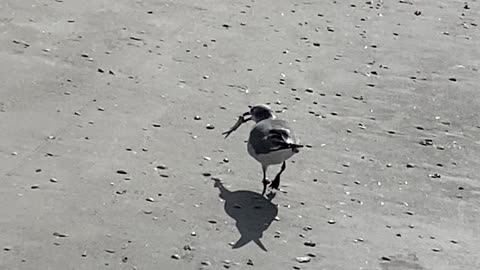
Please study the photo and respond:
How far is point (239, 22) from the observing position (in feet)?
24.9

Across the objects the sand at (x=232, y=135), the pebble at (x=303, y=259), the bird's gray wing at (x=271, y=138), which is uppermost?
the bird's gray wing at (x=271, y=138)

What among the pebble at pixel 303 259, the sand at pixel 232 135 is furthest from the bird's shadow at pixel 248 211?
the pebble at pixel 303 259

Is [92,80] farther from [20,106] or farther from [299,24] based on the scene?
[299,24]

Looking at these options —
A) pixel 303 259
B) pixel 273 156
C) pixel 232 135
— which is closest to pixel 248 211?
pixel 273 156

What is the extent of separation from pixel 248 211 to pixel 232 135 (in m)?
0.87

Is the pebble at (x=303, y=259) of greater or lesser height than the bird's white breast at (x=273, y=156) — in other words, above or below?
below

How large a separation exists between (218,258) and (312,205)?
73cm

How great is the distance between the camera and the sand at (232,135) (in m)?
4.84

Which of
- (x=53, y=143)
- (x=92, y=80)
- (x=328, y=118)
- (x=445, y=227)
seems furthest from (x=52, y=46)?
(x=445, y=227)

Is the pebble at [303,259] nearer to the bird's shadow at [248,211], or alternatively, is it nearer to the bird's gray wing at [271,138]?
the bird's shadow at [248,211]

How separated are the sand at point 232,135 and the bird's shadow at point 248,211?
Answer: 0.01 meters

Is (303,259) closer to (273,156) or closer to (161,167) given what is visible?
(273,156)

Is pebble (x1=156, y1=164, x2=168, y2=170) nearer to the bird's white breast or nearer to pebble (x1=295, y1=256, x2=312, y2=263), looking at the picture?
the bird's white breast

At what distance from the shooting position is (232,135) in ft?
19.4
